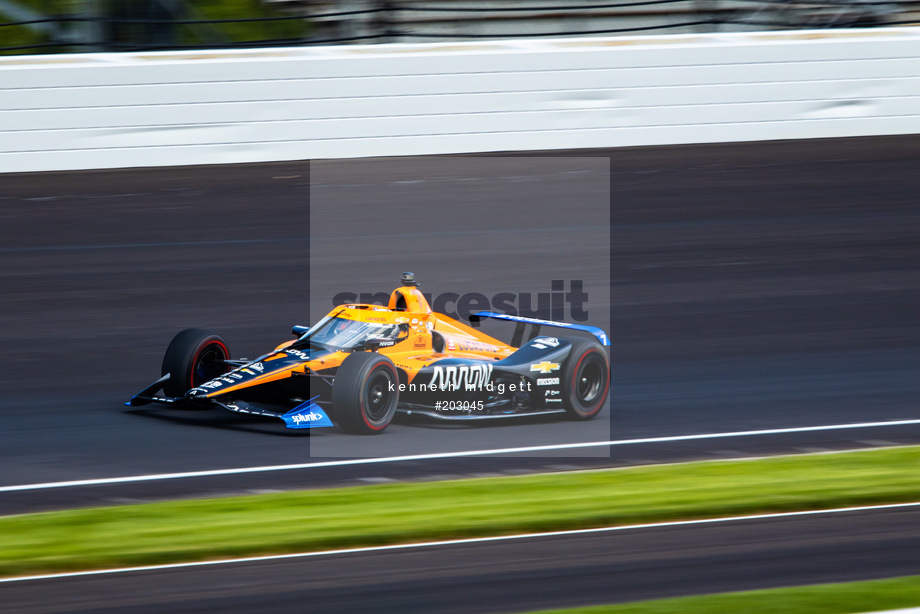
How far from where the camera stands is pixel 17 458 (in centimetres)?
833

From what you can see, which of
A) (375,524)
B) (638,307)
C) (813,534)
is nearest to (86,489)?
(375,524)

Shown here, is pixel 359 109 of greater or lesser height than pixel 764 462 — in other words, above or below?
above

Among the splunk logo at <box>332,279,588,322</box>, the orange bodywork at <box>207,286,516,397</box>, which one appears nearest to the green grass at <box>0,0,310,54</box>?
the splunk logo at <box>332,279,588,322</box>

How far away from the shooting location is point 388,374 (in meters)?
8.60

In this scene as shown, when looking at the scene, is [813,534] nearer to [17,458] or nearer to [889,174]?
[17,458]

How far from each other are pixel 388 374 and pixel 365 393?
205mm

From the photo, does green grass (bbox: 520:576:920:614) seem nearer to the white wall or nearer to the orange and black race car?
the orange and black race car

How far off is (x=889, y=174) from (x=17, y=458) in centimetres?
1142

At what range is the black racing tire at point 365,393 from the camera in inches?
332

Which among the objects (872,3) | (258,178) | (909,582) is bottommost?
(909,582)

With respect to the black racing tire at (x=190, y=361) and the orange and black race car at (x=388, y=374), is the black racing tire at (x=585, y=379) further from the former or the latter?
the black racing tire at (x=190, y=361)

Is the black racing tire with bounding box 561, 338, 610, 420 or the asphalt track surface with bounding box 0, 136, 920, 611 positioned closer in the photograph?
the asphalt track surface with bounding box 0, 136, 920, 611

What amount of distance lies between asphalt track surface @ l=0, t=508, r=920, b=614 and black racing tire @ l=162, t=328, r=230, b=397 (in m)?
3.09

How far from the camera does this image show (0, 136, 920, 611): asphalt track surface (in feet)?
28.6
